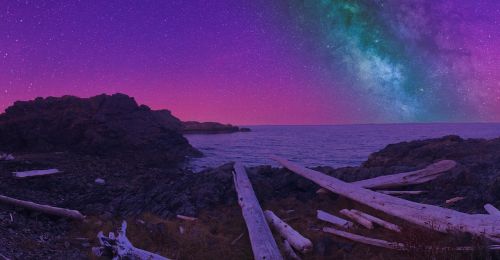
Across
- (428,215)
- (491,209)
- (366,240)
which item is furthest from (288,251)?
(491,209)

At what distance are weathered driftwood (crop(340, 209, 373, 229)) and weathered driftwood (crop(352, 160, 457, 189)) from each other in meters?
2.65

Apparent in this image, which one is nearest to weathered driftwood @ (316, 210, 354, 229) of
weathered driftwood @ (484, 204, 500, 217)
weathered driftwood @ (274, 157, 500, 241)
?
weathered driftwood @ (274, 157, 500, 241)

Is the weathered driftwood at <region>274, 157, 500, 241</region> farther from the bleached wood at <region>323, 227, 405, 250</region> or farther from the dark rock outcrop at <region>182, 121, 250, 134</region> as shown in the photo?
the dark rock outcrop at <region>182, 121, 250, 134</region>

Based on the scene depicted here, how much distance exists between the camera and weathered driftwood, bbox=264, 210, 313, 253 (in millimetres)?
7859

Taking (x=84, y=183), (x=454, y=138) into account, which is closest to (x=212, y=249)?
(x=84, y=183)

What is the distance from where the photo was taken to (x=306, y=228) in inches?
389

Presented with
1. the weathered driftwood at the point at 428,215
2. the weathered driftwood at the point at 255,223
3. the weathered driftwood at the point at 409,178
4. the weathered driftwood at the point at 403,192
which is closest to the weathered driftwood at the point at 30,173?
the weathered driftwood at the point at 255,223

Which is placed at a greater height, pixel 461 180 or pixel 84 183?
pixel 461 180

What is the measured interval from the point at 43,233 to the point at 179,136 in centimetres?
3701

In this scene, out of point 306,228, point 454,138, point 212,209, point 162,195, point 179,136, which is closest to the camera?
point 306,228

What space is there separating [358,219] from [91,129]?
35.0m

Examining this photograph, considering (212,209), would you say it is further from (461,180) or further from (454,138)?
(454,138)

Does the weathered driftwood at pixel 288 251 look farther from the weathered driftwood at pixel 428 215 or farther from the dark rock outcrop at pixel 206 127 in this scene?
the dark rock outcrop at pixel 206 127

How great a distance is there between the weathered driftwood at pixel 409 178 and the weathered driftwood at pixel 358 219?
8.70 ft
